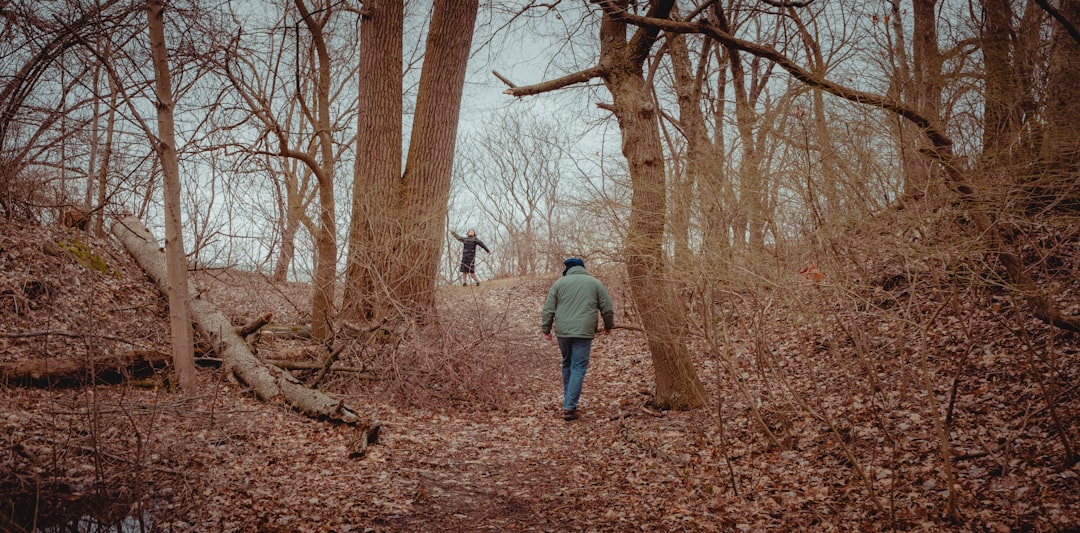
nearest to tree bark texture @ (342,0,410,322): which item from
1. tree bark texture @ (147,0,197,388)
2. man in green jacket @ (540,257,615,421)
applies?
tree bark texture @ (147,0,197,388)

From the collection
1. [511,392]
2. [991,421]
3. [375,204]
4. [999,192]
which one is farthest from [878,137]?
[375,204]

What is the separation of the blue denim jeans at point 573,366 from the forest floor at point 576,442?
29 cm

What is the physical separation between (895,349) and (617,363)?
4114mm

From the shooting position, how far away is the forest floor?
339 centimetres

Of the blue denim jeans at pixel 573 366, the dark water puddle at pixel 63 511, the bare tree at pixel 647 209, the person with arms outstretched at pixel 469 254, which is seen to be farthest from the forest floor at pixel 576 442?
the person with arms outstretched at pixel 469 254

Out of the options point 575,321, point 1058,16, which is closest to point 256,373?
point 575,321

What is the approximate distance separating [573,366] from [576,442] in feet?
3.42

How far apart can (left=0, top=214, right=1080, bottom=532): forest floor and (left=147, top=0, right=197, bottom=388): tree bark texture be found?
0.38 m

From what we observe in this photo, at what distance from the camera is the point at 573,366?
6.37m

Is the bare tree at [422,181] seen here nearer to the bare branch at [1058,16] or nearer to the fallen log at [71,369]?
the fallen log at [71,369]

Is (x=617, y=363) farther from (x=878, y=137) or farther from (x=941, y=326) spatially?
(x=878, y=137)

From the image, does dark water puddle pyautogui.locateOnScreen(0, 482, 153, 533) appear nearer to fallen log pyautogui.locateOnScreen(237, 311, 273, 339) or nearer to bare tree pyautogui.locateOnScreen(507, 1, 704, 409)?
fallen log pyautogui.locateOnScreen(237, 311, 273, 339)

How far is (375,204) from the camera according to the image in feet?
25.5

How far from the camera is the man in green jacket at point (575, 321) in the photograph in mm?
6301
